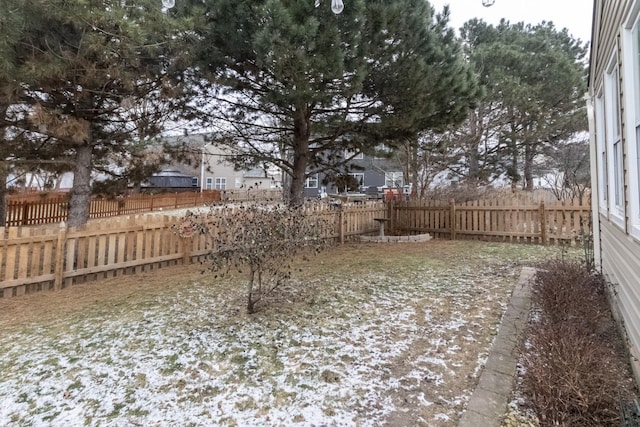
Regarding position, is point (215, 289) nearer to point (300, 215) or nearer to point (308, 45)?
point (300, 215)

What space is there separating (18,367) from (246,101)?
6.55 metres

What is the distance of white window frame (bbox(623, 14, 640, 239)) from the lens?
7.67 feet

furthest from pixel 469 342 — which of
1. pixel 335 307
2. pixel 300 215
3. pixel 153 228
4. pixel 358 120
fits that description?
pixel 358 120

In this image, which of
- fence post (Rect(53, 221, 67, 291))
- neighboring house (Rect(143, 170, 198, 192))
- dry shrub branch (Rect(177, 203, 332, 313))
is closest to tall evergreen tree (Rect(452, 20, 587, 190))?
dry shrub branch (Rect(177, 203, 332, 313))

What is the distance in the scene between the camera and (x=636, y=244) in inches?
91.9

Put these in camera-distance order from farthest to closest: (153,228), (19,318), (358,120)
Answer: (358,120) < (153,228) < (19,318)

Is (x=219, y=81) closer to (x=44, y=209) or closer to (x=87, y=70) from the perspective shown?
(x=87, y=70)

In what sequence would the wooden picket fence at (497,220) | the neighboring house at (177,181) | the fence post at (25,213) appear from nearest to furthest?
1. the wooden picket fence at (497,220)
2. the fence post at (25,213)
3. the neighboring house at (177,181)

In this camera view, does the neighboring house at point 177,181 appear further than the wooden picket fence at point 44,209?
Yes

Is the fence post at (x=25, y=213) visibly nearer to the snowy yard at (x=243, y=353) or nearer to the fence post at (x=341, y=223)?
the snowy yard at (x=243, y=353)

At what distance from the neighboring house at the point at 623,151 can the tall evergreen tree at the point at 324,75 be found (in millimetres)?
2793

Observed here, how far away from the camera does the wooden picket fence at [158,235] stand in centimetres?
461

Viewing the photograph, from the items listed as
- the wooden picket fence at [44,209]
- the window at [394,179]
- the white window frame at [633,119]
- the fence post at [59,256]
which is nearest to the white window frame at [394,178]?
the window at [394,179]

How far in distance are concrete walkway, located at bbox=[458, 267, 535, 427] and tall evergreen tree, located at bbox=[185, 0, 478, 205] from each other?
4.19 metres
